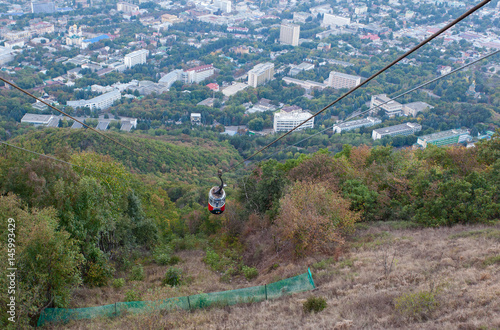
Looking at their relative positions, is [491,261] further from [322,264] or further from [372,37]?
[372,37]

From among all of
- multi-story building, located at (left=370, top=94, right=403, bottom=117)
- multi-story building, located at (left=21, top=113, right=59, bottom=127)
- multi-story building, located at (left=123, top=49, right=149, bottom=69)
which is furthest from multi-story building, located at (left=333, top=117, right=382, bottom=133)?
multi-story building, located at (left=123, top=49, right=149, bottom=69)

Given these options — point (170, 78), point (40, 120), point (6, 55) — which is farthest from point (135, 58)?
point (40, 120)

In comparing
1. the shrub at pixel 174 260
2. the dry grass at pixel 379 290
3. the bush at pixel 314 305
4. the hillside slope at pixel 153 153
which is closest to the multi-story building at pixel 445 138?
the hillside slope at pixel 153 153

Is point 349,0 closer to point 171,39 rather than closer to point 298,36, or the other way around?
point 298,36

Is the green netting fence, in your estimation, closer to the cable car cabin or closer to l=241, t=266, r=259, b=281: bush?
the cable car cabin

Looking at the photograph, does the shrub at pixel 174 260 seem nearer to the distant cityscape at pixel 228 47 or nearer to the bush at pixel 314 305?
the bush at pixel 314 305
